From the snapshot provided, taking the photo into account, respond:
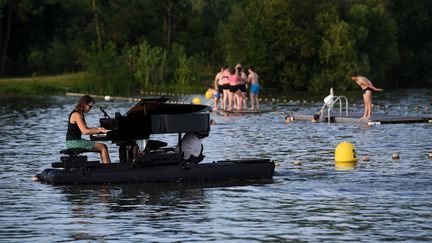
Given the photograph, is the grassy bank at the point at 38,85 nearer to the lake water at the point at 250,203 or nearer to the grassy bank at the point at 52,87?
the grassy bank at the point at 52,87

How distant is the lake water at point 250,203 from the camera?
18141mm

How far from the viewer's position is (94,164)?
78.4 ft

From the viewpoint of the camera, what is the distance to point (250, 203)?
21.3 metres

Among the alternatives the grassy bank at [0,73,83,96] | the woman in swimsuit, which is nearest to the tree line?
the grassy bank at [0,73,83,96]

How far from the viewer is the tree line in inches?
3418

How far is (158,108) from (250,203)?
3.29m

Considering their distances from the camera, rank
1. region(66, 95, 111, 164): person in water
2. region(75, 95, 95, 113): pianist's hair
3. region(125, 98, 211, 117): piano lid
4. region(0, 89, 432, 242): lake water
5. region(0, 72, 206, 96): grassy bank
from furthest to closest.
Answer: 1. region(0, 72, 206, 96): grassy bank
2. region(66, 95, 111, 164): person in water
3. region(75, 95, 95, 113): pianist's hair
4. region(125, 98, 211, 117): piano lid
5. region(0, 89, 432, 242): lake water

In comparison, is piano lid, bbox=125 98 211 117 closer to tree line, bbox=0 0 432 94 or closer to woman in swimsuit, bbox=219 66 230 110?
woman in swimsuit, bbox=219 66 230 110

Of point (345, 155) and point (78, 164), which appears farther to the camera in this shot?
point (345, 155)

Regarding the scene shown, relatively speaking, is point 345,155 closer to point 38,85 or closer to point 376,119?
point 376,119

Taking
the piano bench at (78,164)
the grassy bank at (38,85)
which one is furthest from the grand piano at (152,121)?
the grassy bank at (38,85)

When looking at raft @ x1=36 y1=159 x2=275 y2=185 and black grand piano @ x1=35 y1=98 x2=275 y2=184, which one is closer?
black grand piano @ x1=35 y1=98 x2=275 y2=184

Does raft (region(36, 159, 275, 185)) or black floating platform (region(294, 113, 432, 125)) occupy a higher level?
raft (region(36, 159, 275, 185))

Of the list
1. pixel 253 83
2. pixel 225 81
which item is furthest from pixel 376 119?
pixel 253 83
